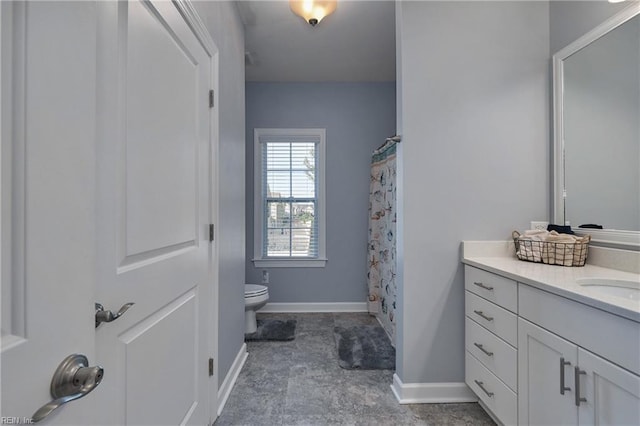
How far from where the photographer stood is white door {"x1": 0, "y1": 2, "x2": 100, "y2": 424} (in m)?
0.40

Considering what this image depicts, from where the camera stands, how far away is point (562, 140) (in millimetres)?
1747

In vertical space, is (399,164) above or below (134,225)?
above

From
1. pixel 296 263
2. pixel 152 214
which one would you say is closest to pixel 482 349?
pixel 152 214

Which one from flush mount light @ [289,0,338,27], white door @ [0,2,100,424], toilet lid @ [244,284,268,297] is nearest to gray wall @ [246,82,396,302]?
toilet lid @ [244,284,268,297]

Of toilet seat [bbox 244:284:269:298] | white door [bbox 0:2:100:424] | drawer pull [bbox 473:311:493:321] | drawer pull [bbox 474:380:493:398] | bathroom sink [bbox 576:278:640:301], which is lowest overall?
drawer pull [bbox 474:380:493:398]

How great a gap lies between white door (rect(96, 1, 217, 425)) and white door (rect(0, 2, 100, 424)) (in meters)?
0.26

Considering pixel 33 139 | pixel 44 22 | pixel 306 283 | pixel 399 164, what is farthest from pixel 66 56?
pixel 306 283

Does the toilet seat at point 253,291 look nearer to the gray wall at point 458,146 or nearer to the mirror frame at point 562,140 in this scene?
the gray wall at point 458,146

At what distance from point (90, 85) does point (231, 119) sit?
57.7 inches

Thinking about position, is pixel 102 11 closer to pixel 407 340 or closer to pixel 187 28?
pixel 187 28

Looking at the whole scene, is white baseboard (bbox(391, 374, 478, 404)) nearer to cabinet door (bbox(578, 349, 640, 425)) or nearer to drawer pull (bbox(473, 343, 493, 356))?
drawer pull (bbox(473, 343, 493, 356))

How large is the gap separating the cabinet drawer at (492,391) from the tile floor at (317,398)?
0.62 ft

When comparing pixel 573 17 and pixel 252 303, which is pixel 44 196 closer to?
pixel 252 303

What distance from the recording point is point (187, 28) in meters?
1.27
